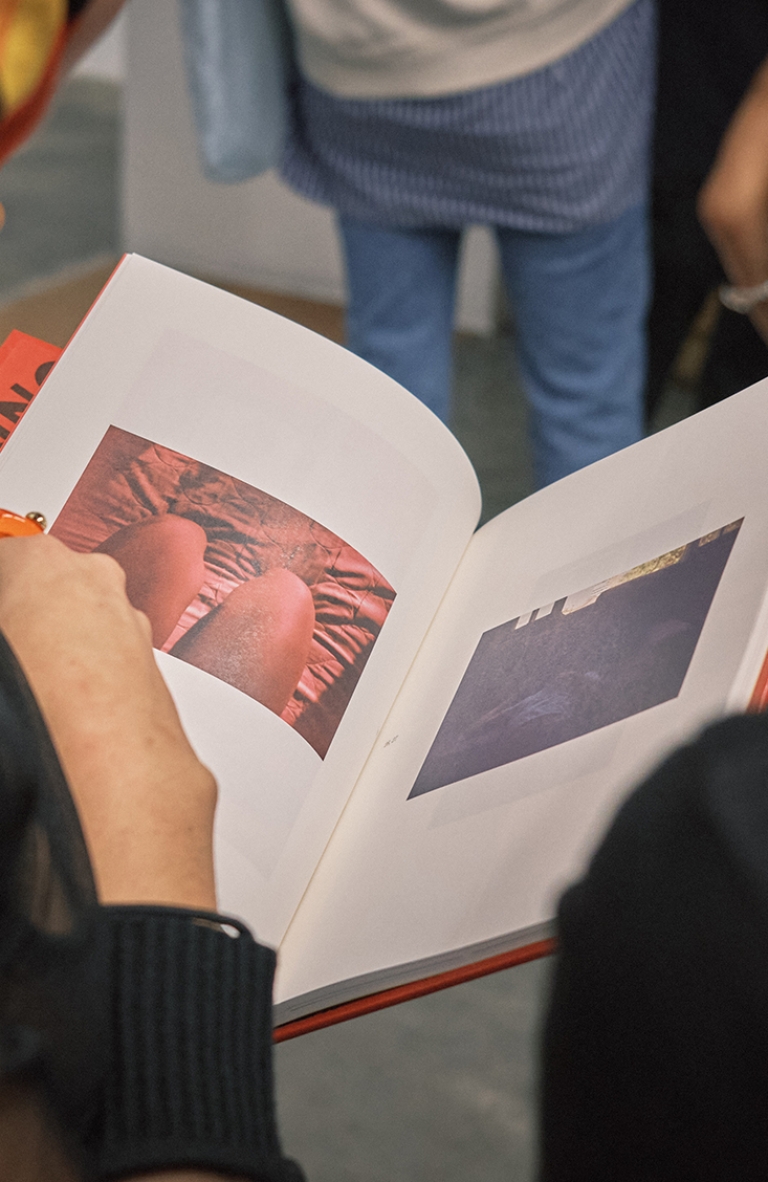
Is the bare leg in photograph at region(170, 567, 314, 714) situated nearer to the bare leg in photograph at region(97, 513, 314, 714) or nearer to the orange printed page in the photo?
the bare leg in photograph at region(97, 513, 314, 714)

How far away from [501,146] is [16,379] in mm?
384

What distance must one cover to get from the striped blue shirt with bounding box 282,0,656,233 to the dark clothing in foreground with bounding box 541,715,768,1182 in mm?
575

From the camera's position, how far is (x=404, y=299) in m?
0.78

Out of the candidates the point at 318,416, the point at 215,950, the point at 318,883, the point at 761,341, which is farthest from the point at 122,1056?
the point at 761,341

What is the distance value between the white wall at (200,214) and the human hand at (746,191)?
86 centimetres

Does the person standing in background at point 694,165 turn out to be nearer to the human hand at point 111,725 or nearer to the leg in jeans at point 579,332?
the leg in jeans at point 579,332

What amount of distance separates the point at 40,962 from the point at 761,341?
3.09 feet

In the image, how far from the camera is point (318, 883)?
0.40m

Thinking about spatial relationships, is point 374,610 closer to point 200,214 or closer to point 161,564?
point 161,564

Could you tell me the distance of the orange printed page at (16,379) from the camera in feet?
1.41

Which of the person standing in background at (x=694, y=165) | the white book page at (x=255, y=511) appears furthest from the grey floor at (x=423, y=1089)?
the person standing in background at (x=694, y=165)

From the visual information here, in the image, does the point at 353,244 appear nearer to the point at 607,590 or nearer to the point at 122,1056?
the point at 607,590

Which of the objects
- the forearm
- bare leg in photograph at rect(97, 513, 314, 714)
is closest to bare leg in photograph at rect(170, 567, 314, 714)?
bare leg in photograph at rect(97, 513, 314, 714)

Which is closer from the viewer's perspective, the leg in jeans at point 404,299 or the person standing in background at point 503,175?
the person standing in background at point 503,175
